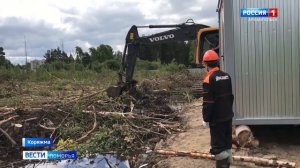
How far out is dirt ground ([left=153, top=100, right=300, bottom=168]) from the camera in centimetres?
792

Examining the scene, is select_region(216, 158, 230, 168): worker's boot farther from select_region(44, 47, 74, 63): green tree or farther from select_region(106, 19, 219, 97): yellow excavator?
select_region(44, 47, 74, 63): green tree

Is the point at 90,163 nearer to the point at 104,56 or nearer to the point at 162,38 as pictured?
the point at 162,38

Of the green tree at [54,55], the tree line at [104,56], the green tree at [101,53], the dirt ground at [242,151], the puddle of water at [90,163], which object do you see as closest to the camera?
the dirt ground at [242,151]


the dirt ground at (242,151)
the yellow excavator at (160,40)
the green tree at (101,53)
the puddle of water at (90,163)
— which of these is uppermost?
the green tree at (101,53)

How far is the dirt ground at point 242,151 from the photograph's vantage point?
26.0 ft

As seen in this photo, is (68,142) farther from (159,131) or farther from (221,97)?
(221,97)

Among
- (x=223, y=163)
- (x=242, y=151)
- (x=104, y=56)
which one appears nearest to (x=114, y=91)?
(x=242, y=151)

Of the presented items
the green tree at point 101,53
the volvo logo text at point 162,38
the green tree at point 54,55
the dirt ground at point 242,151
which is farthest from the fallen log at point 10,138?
the green tree at point 101,53

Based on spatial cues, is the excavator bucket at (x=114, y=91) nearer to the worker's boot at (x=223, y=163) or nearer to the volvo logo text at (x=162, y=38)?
the volvo logo text at (x=162, y=38)

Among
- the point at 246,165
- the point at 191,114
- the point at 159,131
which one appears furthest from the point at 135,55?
the point at 246,165

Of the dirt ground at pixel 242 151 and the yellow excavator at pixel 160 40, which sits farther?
the yellow excavator at pixel 160 40

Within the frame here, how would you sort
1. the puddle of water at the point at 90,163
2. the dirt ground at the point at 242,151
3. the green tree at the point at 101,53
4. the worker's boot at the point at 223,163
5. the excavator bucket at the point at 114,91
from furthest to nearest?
the green tree at the point at 101,53 < the excavator bucket at the point at 114,91 < the puddle of water at the point at 90,163 < the dirt ground at the point at 242,151 < the worker's boot at the point at 223,163

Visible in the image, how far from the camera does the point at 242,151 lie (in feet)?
27.3

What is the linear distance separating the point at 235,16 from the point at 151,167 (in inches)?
133
